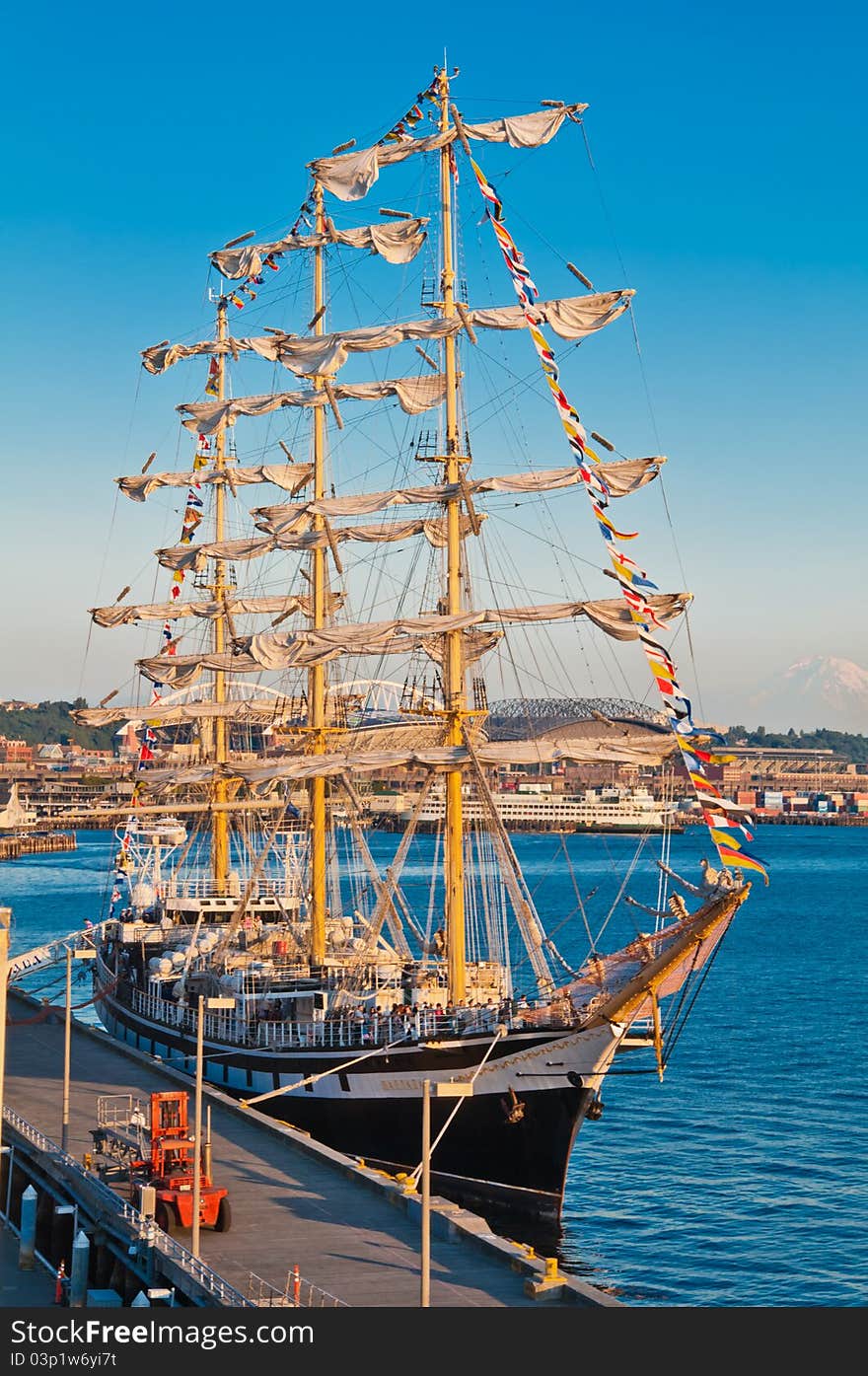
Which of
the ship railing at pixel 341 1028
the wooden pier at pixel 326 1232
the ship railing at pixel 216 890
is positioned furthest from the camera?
the ship railing at pixel 216 890

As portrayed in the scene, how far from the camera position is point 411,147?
47312 millimetres

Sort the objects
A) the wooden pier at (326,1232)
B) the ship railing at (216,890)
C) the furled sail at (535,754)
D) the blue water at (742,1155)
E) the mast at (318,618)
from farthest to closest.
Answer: the ship railing at (216,890) → the mast at (318,618) → the furled sail at (535,754) → the blue water at (742,1155) → the wooden pier at (326,1232)

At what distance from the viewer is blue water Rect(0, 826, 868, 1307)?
35.0 meters

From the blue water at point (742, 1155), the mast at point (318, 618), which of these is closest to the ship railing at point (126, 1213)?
the blue water at point (742, 1155)

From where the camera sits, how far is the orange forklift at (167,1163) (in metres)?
28.6

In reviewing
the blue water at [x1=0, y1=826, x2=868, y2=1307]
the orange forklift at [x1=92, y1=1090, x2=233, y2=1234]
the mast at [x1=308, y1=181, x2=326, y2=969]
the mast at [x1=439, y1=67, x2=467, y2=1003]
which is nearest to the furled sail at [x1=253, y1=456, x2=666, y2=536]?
the mast at [x1=439, y1=67, x2=467, y2=1003]

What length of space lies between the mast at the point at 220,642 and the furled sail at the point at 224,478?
1.88ft

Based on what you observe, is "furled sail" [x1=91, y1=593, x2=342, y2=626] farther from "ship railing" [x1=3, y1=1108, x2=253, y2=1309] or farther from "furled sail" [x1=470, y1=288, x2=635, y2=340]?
"ship railing" [x1=3, y1=1108, x2=253, y2=1309]

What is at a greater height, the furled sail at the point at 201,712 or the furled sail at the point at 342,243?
the furled sail at the point at 342,243

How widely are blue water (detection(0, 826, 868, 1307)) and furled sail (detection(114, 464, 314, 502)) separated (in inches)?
787

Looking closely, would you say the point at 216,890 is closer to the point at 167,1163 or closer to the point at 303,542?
the point at 303,542

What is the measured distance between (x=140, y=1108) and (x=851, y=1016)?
40.0 metres

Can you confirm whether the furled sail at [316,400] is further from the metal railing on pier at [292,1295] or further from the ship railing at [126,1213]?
the metal railing on pier at [292,1295]

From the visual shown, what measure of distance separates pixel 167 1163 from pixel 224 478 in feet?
128
